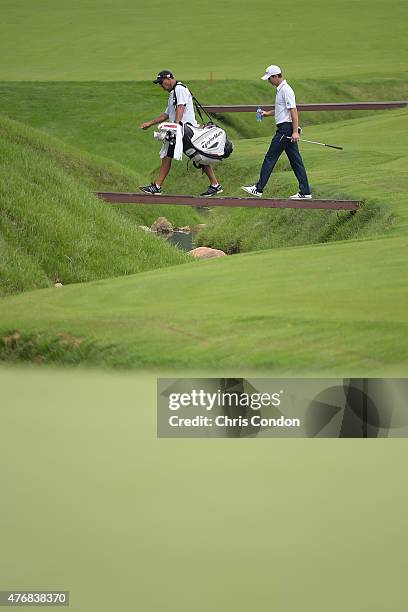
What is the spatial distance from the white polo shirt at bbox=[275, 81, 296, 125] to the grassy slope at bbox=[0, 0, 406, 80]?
2293 cm

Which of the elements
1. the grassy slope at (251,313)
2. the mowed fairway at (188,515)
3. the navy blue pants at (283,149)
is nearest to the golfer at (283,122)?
the navy blue pants at (283,149)

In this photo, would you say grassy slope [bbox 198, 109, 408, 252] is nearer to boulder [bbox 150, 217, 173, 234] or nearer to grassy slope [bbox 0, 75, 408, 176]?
boulder [bbox 150, 217, 173, 234]

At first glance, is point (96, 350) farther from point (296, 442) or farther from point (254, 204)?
point (254, 204)

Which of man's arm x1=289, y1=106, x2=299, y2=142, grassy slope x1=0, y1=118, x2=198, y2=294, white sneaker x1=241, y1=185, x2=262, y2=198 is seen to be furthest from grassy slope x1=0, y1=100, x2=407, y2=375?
white sneaker x1=241, y1=185, x2=262, y2=198

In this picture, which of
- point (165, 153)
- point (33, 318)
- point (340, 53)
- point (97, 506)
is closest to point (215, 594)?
point (97, 506)

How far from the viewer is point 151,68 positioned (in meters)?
39.3

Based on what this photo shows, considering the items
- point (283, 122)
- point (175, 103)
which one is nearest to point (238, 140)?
point (283, 122)

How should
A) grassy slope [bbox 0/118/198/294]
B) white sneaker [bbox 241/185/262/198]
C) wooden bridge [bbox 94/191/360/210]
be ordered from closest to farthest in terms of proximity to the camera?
grassy slope [bbox 0/118/198/294] → wooden bridge [bbox 94/191/360/210] → white sneaker [bbox 241/185/262/198]

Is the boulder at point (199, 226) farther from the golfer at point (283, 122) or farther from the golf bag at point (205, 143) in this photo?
the golf bag at point (205, 143)

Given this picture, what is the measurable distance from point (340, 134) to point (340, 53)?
664 inches

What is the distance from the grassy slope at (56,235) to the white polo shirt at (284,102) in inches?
72.3

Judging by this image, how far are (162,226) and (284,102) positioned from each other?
8.22 m

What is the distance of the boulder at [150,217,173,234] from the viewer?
2169cm

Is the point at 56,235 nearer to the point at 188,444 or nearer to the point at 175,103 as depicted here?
the point at 175,103
